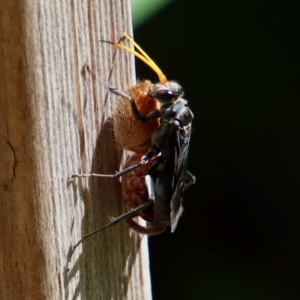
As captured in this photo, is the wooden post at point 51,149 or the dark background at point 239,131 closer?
the wooden post at point 51,149

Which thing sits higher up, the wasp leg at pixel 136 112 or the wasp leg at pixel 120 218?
the wasp leg at pixel 136 112

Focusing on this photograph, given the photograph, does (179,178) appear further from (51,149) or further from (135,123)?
(51,149)

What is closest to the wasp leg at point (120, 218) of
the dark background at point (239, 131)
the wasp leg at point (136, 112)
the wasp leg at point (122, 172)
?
the wasp leg at point (122, 172)

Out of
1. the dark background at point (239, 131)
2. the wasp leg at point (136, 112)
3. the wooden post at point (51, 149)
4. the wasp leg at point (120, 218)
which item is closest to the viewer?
the wooden post at point (51, 149)

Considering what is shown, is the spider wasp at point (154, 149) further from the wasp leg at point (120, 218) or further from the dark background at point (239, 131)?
the dark background at point (239, 131)

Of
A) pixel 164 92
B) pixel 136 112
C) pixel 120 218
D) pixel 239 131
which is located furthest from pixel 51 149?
pixel 239 131

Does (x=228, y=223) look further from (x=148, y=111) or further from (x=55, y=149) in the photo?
(x=55, y=149)

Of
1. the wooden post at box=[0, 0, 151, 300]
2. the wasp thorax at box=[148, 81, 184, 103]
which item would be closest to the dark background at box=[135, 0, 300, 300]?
the wasp thorax at box=[148, 81, 184, 103]
